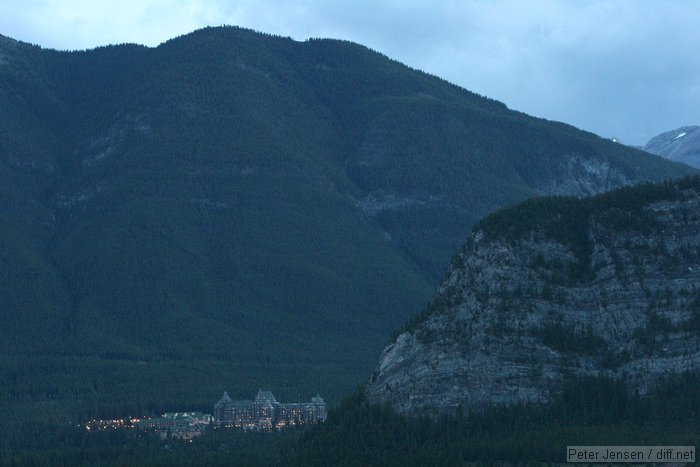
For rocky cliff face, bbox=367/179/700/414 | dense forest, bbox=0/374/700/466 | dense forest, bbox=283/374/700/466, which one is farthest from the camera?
rocky cliff face, bbox=367/179/700/414

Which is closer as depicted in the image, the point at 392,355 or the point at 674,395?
the point at 674,395

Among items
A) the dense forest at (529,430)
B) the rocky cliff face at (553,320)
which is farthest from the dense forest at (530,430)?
the rocky cliff face at (553,320)

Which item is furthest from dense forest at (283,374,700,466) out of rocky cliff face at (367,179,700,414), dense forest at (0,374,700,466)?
rocky cliff face at (367,179,700,414)

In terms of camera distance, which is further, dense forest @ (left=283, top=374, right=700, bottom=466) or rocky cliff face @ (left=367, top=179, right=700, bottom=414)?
rocky cliff face @ (left=367, top=179, right=700, bottom=414)

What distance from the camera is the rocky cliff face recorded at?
18875 centimetres

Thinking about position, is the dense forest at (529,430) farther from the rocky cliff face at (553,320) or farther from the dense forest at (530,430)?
the rocky cliff face at (553,320)

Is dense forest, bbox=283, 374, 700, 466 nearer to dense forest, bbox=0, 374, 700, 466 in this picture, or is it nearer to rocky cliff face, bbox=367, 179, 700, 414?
dense forest, bbox=0, 374, 700, 466

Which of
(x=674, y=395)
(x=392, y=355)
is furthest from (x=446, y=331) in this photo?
(x=674, y=395)

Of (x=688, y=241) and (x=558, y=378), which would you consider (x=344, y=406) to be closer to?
(x=558, y=378)

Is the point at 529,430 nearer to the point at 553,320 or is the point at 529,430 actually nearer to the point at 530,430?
the point at 530,430

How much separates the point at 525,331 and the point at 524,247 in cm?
1028

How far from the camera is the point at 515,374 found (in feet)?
620

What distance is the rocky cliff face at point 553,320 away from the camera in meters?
189

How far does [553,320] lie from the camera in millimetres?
191625
